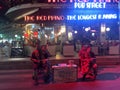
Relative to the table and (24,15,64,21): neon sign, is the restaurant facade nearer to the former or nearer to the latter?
A: (24,15,64,21): neon sign

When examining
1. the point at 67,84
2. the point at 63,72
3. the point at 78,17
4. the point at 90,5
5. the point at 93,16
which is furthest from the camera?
the point at 78,17

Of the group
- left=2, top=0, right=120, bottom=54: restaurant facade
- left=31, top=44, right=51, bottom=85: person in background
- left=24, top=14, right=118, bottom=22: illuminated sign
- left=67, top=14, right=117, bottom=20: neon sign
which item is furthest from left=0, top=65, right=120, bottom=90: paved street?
left=67, top=14, right=117, bottom=20: neon sign

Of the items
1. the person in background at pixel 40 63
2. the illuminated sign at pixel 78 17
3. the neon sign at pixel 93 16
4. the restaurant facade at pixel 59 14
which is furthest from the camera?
the neon sign at pixel 93 16

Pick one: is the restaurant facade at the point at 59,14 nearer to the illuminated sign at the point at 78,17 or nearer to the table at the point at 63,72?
the illuminated sign at the point at 78,17

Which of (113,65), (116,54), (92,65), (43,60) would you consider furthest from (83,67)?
(116,54)

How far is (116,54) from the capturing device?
3042 centimetres

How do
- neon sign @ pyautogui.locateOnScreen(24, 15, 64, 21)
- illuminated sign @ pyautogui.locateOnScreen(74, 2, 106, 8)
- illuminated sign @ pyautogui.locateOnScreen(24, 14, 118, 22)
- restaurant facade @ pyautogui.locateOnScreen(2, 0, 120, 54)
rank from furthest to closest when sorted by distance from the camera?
illuminated sign @ pyautogui.locateOnScreen(74, 2, 106, 8), illuminated sign @ pyautogui.locateOnScreen(24, 14, 118, 22), restaurant facade @ pyautogui.locateOnScreen(2, 0, 120, 54), neon sign @ pyautogui.locateOnScreen(24, 15, 64, 21)

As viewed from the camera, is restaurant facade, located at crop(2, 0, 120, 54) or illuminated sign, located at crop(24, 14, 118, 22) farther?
illuminated sign, located at crop(24, 14, 118, 22)

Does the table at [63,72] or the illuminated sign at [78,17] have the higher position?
the illuminated sign at [78,17]

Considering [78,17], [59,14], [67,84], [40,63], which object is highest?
[59,14]

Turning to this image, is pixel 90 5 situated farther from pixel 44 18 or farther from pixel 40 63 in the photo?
pixel 40 63

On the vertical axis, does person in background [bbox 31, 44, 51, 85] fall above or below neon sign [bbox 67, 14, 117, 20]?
below

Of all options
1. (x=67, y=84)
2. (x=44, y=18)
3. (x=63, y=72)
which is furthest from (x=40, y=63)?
(x=44, y=18)

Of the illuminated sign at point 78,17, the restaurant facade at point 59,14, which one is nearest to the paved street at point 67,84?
the restaurant facade at point 59,14
